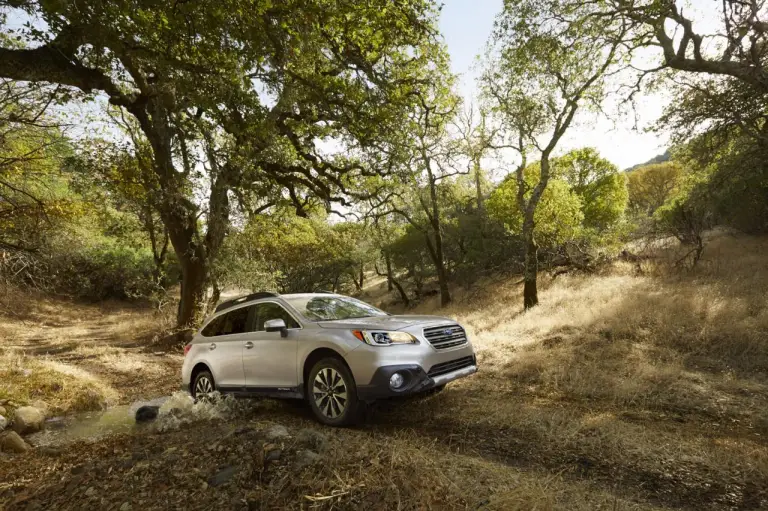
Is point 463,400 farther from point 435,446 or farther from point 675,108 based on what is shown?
point 675,108

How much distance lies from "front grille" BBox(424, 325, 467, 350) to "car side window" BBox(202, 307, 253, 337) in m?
3.01

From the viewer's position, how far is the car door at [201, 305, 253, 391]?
21.1 feet

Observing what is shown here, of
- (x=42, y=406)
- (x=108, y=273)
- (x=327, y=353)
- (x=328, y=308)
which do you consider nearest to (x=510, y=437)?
(x=327, y=353)

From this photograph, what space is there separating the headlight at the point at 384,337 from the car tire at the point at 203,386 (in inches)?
127

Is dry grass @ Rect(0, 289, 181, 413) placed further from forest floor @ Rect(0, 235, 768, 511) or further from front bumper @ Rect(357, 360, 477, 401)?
front bumper @ Rect(357, 360, 477, 401)

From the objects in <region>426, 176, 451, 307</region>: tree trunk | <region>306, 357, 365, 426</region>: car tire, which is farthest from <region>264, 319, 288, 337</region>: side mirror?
<region>426, 176, 451, 307</region>: tree trunk

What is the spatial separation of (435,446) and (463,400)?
5.58 feet

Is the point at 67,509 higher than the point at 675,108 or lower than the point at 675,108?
lower

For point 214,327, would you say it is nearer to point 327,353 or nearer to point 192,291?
point 327,353

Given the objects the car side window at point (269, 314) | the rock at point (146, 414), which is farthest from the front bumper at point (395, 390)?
the rock at point (146, 414)

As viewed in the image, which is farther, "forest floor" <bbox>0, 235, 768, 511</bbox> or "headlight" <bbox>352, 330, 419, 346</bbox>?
"headlight" <bbox>352, 330, 419, 346</bbox>

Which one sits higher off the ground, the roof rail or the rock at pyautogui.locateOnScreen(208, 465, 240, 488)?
the roof rail

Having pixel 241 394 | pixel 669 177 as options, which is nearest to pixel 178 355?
pixel 241 394

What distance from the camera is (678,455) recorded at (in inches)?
152
